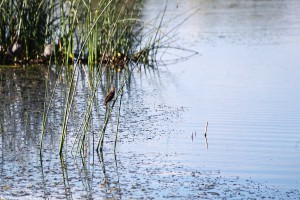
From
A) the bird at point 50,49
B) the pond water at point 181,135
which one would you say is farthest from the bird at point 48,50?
the pond water at point 181,135

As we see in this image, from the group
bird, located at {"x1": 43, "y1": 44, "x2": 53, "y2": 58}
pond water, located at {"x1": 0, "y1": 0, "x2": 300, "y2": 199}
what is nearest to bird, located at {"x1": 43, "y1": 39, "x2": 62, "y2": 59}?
bird, located at {"x1": 43, "y1": 44, "x2": 53, "y2": 58}

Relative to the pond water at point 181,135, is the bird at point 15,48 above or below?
above

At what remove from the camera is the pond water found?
385cm

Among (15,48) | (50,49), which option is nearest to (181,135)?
(50,49)

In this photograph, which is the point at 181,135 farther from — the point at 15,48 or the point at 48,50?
the point at 15,48

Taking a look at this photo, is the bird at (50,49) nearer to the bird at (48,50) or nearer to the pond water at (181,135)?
the bird at (48,50)

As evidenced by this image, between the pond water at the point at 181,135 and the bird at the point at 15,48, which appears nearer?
the pond water at the point at 181,135

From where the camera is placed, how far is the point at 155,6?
14.7 m

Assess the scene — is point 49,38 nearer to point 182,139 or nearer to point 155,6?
point 182,139

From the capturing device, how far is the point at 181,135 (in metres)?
5.02

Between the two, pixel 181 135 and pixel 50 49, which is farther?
pixel 50 49

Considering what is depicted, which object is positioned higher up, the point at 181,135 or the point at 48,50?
the point at 48,50

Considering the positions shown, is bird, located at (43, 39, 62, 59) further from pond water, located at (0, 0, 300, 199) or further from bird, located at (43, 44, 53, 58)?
pond water, located at (0, 0, 300, 199)

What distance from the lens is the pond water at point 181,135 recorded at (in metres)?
3.85
